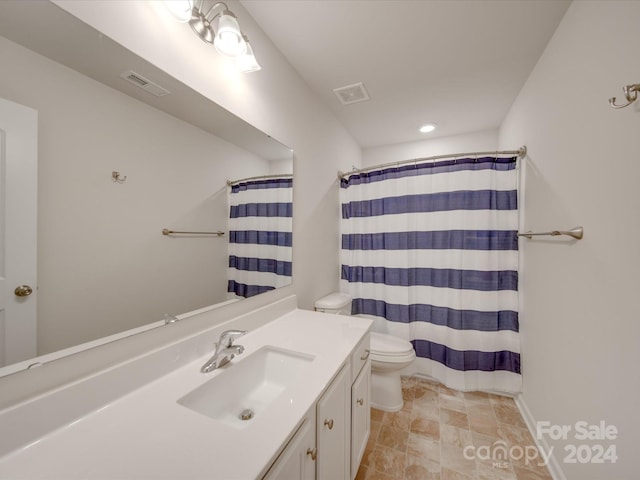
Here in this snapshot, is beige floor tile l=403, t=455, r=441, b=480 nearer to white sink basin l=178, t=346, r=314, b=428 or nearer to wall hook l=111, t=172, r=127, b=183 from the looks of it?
white sink basin l=178, t=346, r=314, b=428

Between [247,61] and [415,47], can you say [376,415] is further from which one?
[415,47]

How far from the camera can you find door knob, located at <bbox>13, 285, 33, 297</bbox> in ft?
2.00

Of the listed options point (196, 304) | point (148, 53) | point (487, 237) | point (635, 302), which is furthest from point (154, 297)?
point (487, 237)

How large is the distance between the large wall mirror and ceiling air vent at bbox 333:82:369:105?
1179mm

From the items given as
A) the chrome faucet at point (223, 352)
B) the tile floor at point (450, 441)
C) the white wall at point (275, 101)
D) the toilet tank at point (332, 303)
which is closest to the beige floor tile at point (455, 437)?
the tile floor at point (450, 441)

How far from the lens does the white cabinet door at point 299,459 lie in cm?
58

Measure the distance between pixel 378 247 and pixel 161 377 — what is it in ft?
5.97

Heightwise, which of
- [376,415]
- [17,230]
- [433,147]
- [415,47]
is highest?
[415,47]

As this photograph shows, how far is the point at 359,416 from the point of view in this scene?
125 centimetres

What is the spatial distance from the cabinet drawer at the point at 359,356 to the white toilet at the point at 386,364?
1.50ft

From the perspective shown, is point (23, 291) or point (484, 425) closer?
point (23, 291)

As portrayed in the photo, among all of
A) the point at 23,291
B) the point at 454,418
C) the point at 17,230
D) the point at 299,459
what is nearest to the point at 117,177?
the point at 17,230

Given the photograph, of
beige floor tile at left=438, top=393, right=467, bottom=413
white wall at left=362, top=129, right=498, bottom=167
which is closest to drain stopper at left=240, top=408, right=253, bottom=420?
beige floor tile at left=438, top=393, right=467, bottom=413

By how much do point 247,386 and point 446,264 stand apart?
1.74m
